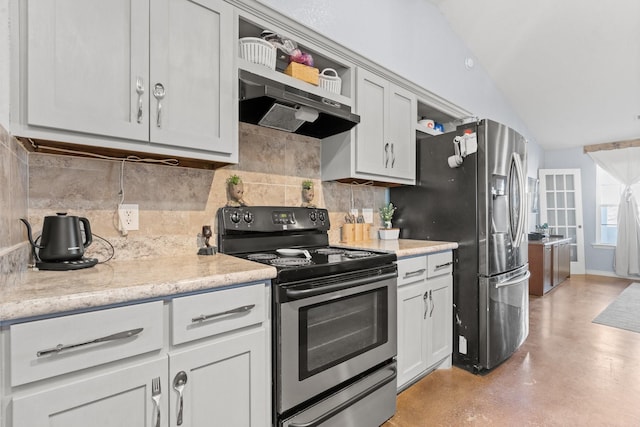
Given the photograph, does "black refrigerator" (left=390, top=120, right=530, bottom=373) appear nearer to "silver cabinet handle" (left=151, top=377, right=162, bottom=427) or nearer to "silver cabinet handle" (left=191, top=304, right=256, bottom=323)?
"silver cabinet handle" (left=191, top=304, right=256, bottom=323)

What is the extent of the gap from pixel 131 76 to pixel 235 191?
77cm

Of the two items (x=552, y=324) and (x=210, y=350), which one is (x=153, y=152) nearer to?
(x=210, y=350)

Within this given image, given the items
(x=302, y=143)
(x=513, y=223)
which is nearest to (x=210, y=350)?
(x=302, y=143)

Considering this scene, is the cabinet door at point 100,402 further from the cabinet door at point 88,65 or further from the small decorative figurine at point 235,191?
the small decorative figurine at point 235,191

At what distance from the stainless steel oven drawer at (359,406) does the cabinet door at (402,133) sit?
1.45m

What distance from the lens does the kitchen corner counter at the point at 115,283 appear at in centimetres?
82

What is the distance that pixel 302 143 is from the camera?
7.51 ft

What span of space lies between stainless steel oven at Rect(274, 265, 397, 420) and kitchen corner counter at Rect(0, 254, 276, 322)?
0.22 m

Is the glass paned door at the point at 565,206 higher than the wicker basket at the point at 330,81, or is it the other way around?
the wicker basket at the point at 330,81

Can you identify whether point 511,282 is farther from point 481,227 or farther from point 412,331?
point 412,331

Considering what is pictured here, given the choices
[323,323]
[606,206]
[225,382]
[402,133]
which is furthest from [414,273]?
[606,206]

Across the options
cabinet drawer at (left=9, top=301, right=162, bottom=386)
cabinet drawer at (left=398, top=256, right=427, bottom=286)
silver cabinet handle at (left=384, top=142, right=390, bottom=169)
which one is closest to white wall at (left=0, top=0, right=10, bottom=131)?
cabinet drawer at (left=9, top=301, right=162, bottom=386)

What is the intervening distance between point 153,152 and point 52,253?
0.53 m

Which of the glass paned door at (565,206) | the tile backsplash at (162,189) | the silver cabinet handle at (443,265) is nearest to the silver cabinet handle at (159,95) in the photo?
the tile backsplash at (162,189)
